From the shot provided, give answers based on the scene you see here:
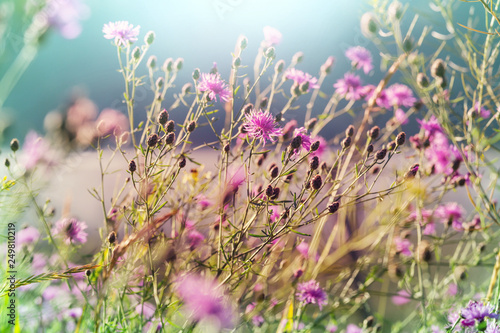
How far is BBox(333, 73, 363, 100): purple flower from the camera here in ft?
2.63

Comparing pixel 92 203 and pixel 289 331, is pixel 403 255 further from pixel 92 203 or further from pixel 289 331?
pixel 92 203

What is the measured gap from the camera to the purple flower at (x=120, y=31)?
60 centimetres

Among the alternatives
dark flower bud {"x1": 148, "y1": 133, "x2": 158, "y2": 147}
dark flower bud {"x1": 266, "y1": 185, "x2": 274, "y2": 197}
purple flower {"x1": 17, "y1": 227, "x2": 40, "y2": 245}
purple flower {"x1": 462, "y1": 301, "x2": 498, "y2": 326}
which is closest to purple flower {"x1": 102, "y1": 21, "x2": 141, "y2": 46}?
dark flower bud {"x1": 148, "y1": 133, "x2": 158, "y2": 147}

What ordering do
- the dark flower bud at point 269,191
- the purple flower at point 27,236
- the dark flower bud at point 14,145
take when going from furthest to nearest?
the purple flower at point 27,236, the dark flower bud at point 14,145, the dark flower bud at point 269,191

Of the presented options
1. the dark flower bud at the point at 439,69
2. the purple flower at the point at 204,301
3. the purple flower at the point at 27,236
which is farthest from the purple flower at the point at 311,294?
the purple flower at the point at 27,236

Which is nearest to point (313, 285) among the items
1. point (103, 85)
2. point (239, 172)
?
point (239, 172)

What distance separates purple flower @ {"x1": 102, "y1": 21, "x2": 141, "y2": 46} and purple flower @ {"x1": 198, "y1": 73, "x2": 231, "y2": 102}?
0.38ft

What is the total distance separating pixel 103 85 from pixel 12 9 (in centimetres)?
76

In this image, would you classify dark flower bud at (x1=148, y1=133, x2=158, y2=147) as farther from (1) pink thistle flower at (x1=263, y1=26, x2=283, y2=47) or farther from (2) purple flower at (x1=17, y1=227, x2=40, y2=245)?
(2) purple flower at (x1=17, y1=227, x2=40, y2=245)

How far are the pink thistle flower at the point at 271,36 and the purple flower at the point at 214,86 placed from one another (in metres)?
0.12

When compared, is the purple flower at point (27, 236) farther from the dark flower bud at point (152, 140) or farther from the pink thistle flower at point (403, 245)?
the pink thistle flower at point (403, 245)

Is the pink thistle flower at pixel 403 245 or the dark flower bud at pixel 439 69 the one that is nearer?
the dark flower bud at pixel 439 69

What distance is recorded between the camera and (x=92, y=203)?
4.43ft

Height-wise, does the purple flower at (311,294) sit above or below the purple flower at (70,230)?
below
